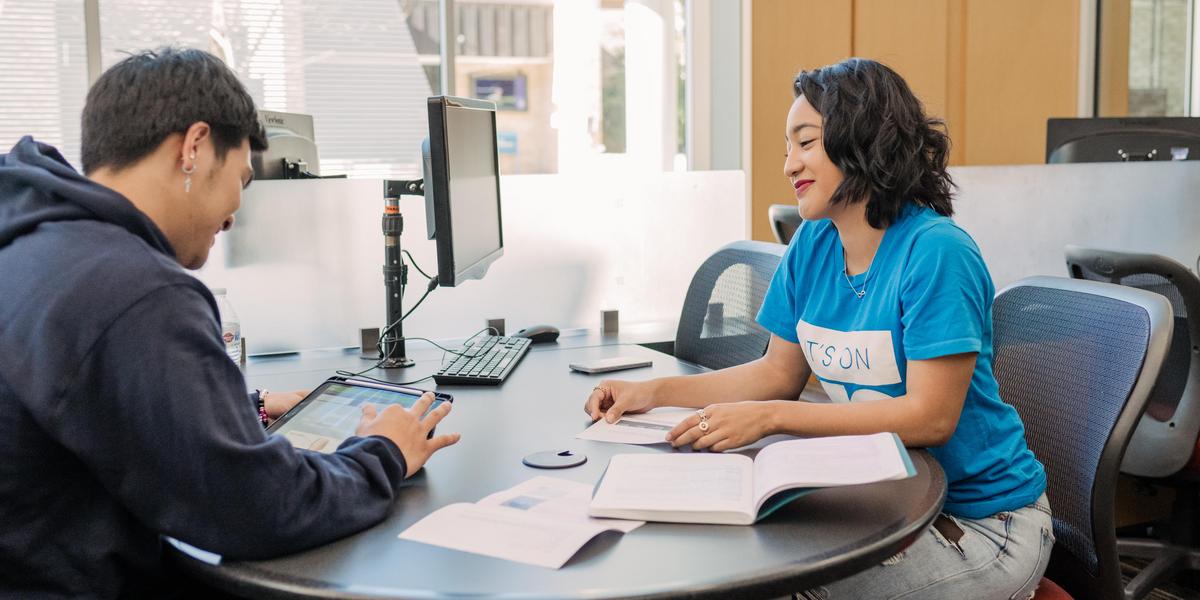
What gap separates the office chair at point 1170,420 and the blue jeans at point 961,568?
1100 mm

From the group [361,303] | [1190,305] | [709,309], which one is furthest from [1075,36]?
[361,303]

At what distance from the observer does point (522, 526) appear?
108 cm

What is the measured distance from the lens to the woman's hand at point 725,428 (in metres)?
1.36

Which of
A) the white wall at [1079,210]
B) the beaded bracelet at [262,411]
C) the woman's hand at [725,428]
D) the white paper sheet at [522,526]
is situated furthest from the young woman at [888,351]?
the white wall at [1079,210]

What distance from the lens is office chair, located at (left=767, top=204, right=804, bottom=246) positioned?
302 centimetres

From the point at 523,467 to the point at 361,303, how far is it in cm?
129

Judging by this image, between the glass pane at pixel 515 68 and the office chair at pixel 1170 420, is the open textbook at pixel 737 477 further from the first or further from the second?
the glass pane at pixel 515 68

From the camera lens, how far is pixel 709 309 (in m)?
2.36

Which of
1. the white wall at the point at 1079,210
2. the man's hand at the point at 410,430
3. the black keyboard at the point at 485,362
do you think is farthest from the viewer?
the white wall at the point at 1079,210

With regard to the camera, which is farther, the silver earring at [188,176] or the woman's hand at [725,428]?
the woman's hand at [725,428]

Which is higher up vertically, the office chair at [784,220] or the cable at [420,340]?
the office chair at [784,220]

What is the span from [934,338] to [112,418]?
102 centimetres

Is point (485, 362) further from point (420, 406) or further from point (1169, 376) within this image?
point (1169, 376)

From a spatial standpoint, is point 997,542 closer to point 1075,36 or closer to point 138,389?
point 138,389
